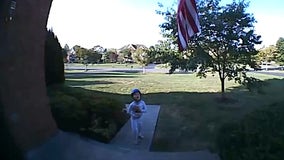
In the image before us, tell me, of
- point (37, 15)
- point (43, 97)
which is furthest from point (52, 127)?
point (37, 15)

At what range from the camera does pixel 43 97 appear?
6805 millimetres

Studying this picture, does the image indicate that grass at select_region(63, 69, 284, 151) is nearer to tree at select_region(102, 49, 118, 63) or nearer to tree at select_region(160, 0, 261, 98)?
tree at select_region(160, 0, 261, 98)

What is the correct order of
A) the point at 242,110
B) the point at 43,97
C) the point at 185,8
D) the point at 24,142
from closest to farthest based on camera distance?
1. the point at 24,142
2. the point at 185,8
3. the point at 43,97
4. the point at 242,110

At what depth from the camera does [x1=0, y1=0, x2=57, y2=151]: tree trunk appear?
5.31 meters

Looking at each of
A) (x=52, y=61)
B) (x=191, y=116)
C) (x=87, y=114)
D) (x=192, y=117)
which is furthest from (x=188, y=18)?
(x=52, y=61)

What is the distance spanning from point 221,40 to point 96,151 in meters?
8.17

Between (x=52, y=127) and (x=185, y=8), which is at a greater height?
(x=185, y=8)

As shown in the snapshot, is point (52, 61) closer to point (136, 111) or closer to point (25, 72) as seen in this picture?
point (136, 111)

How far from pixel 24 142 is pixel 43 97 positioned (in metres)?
1.28

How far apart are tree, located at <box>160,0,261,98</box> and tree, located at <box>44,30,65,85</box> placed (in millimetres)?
4514

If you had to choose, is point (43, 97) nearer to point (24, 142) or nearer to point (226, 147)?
point (24, 142)

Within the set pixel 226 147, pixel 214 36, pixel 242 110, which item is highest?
pixel 214 36

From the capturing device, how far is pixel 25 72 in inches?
240

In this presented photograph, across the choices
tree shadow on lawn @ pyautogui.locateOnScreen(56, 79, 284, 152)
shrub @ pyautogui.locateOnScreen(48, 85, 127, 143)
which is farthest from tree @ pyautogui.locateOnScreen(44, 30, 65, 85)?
tree shadow on lawn @ pyautogui.locateOnScreen(56, 79, 284, 152)
